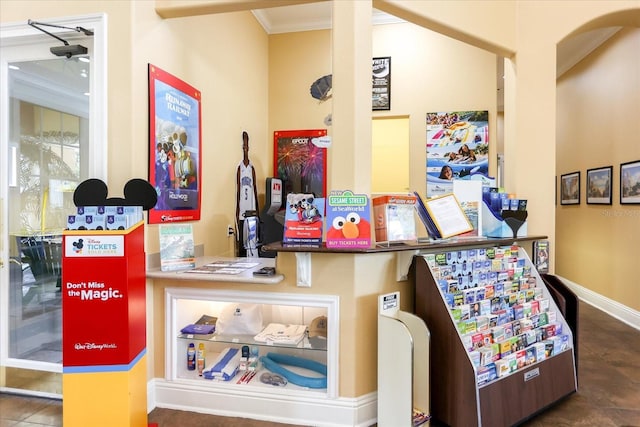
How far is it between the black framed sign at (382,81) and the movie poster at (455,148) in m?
0.55

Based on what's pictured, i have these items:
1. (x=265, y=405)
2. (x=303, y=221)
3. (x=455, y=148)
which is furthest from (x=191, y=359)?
(x=455, y=148)

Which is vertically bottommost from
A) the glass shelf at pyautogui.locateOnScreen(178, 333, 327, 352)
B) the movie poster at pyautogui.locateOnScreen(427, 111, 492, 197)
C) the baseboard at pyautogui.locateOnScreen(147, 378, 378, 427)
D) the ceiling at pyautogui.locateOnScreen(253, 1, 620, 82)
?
the baseboard at pyautogui.locateOnScreen(147, 378, 378, 427)

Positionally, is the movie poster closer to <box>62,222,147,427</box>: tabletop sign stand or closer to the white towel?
the white towel

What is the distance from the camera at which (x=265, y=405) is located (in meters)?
2.35

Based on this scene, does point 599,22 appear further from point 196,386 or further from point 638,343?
point 196,386

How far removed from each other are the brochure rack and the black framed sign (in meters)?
2.91

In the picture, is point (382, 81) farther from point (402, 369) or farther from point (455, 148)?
point (402, 369)

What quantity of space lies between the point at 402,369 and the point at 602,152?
4264 mm

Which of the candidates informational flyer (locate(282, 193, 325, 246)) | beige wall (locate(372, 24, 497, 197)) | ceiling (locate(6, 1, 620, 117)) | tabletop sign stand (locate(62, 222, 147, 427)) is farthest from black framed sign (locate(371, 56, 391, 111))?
tabletop sign stand (locate(62, 222, 147, 427))

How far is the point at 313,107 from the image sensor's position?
4.81 meters

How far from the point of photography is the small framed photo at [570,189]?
5.36m

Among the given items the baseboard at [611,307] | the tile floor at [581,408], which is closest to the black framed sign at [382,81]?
the baseboard at [611,307]

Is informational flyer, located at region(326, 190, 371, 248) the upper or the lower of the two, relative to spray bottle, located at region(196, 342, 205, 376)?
upper

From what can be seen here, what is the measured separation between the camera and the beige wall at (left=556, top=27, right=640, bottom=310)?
13.5 feet
